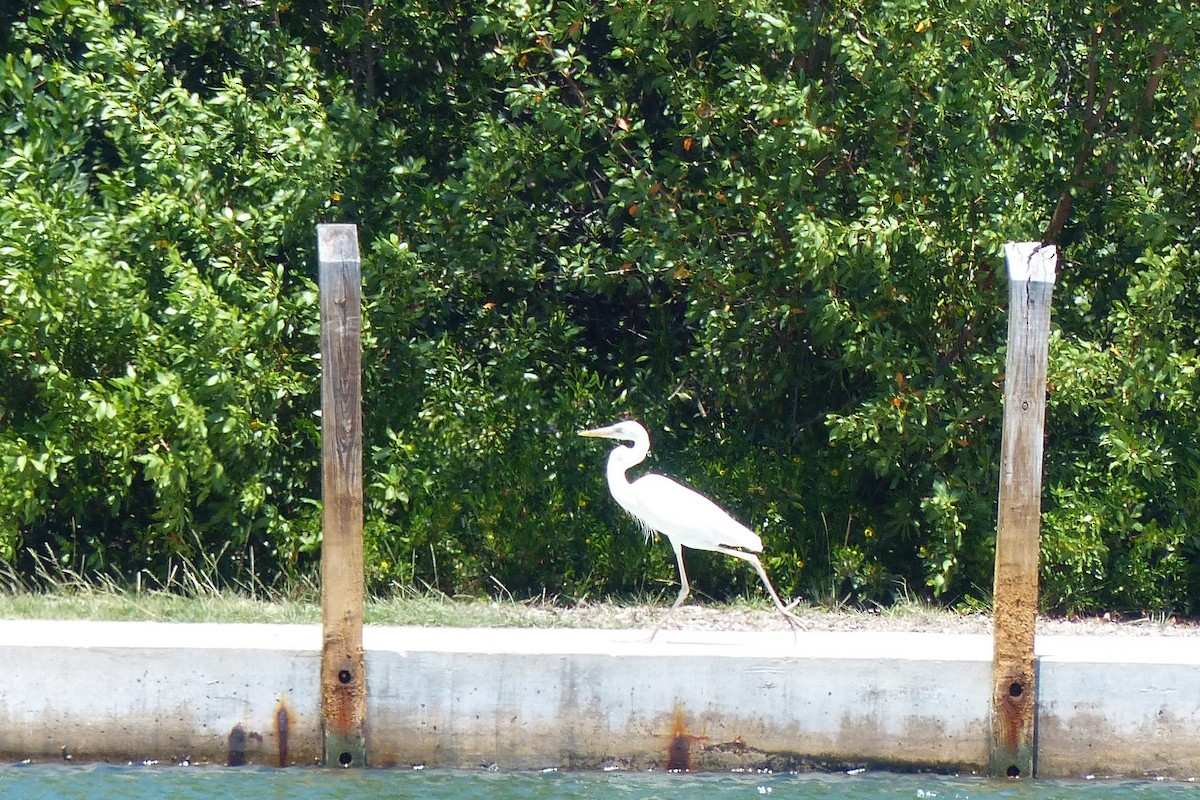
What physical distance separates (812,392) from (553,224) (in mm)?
2091

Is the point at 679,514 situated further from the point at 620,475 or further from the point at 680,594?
the point at 680,594

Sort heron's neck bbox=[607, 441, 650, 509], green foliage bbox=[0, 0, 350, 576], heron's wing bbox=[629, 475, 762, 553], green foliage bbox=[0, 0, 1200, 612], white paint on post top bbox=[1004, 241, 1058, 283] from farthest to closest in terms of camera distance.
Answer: green foliage bbox=[0, 0, 350, 576] < green foliage bbox=[0, 0, 1200, 612] < heron's neck bbox=[607, 441, 650, 509] < heron's wing bbox=[629, 475, 762, 553] < white paint on post top bbox=[1004, 241, 1058, 283]

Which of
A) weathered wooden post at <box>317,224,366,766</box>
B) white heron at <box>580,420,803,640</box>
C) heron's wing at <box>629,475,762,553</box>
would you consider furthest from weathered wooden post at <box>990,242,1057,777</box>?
weathered wooden post at <box>317,224,366,766</box>

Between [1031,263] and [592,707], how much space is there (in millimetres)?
2913

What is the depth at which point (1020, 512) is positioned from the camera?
7.02 metres

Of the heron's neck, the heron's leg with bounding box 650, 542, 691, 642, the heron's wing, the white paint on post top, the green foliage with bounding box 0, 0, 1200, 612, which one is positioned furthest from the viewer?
the green foliage with bounding box 0, 0, 1200, 612

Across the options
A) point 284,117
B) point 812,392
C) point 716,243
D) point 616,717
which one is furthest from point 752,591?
point 284,117

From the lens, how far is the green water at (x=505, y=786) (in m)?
6.77

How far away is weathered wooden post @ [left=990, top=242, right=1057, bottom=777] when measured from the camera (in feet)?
22.8

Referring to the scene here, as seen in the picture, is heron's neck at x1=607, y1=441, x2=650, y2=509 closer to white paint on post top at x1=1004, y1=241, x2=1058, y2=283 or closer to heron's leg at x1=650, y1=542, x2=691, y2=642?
heron's leg at x1=650, y1=542, x2=691, y2=642

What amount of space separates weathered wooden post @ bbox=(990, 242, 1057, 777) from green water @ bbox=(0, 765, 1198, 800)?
0.87 feet

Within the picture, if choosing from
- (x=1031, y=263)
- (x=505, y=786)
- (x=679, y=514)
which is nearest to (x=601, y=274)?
(x=679, y=514)

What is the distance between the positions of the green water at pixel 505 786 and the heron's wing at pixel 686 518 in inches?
52.3

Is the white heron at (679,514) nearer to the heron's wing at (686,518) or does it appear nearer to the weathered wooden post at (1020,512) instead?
the heron's wing at (686,518)
